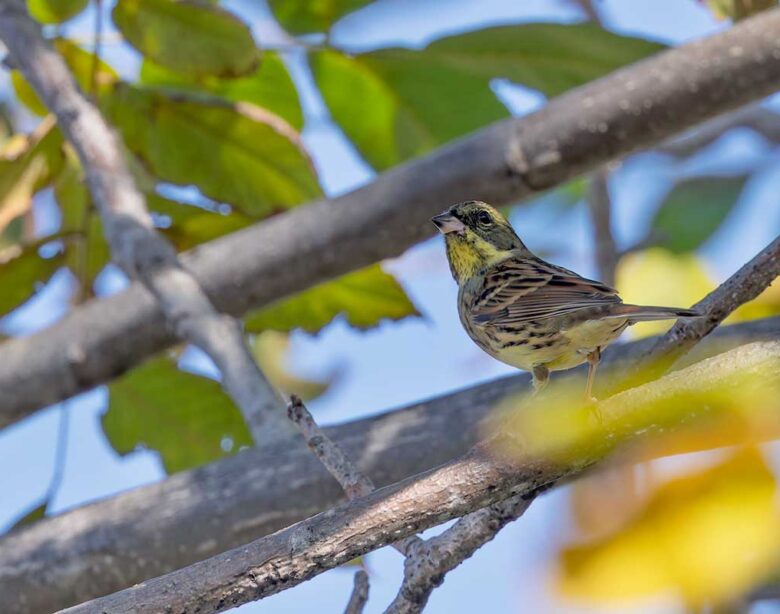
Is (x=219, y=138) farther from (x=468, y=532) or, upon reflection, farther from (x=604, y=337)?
(x=468, y=532)

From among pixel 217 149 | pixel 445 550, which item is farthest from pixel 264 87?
pixel 445 550

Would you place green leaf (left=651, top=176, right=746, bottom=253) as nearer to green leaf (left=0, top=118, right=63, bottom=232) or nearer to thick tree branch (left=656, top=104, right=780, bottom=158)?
thick tree branch (left=656, top=104, right=780, bottom=158)

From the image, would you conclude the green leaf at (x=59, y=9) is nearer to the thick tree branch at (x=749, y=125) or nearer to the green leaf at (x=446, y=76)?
the green leaf at (x=446, y=76)

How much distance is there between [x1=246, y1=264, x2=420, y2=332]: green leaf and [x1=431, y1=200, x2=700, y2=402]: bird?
22cm

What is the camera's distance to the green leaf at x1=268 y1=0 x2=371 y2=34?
377cm

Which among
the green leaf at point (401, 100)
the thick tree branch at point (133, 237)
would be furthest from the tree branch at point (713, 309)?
the green leaf at point (401, 100)

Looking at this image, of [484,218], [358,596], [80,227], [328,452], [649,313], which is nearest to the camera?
[358,596]

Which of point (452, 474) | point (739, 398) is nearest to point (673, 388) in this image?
point (739, 398)

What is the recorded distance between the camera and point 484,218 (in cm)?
353

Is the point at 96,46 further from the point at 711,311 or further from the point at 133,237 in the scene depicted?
the point at 711,311

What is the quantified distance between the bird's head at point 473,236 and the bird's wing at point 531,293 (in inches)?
3.5

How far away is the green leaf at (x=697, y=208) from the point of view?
468cm

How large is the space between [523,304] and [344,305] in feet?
3.05

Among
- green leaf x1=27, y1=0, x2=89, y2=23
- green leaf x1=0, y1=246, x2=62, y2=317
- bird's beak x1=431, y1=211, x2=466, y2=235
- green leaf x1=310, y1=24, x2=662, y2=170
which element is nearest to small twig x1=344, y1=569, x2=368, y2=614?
bird's beak x1=431, y1=211, x2=466, y2=235
